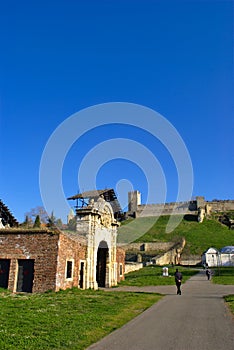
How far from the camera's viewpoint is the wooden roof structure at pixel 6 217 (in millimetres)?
37294

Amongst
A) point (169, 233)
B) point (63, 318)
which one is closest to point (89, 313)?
point (63, 318)

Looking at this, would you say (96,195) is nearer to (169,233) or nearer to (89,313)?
(89,313)

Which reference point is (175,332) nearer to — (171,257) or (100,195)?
(100,195)

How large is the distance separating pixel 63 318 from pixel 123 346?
3.78m

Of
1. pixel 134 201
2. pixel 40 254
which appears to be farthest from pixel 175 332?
pixel 134 201

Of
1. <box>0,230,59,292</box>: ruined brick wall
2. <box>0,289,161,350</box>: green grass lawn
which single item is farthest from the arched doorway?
<box>0,289,161,350</box>: green grass lawn

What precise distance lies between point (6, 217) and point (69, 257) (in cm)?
1942

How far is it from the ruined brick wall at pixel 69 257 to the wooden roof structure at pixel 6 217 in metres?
16.8

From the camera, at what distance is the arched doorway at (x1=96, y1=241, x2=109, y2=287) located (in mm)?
28348

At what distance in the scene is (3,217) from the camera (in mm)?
37781

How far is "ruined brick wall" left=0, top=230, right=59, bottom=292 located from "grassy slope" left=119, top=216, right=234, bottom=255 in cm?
5071

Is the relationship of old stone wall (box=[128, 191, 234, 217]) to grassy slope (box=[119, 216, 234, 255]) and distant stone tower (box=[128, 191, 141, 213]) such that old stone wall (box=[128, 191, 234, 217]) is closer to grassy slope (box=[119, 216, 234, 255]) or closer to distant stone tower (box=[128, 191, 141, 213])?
distant stone tower (box=[128, 191, 141, 213])

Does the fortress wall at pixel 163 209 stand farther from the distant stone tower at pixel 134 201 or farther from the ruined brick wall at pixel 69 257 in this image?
the ruined brick wall at pixel 69 257

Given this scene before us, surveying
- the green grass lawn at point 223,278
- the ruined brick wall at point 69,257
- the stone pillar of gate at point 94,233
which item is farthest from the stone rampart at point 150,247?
the ruined brick wall at point 69,257
